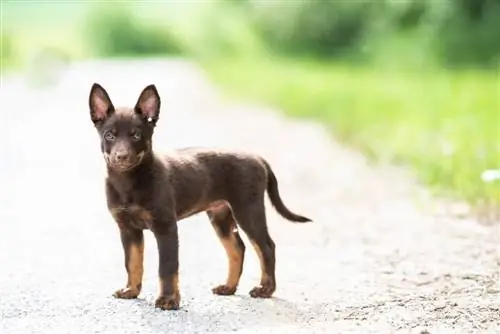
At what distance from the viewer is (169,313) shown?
1250mm

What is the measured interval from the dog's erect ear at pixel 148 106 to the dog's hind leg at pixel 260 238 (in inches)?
6.5

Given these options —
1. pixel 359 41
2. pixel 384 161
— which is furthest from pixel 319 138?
pixel 359 41

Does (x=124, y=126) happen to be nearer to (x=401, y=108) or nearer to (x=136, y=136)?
(x=136, y=136)

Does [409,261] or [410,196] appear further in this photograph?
[410,196]

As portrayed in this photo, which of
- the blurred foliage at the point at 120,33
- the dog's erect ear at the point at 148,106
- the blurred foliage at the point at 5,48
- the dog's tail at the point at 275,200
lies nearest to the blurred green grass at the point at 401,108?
the blurred foliage at the point at 120,33

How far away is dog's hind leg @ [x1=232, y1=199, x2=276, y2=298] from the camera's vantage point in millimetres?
1333

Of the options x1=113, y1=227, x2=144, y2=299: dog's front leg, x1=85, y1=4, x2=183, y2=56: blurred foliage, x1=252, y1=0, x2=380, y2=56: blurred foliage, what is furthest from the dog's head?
x1=252, y1=0, x2=380, y2=56: blurred foliage

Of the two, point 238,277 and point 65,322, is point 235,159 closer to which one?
point 238,277

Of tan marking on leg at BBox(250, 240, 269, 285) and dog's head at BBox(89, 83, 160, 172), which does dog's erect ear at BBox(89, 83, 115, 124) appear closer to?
dog's head at BBox(89, 83, 160, 172)

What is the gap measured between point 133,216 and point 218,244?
40 centimetres

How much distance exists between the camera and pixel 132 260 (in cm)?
132

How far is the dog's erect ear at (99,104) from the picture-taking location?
4.00 feet

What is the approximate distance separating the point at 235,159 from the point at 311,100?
60.4 inches

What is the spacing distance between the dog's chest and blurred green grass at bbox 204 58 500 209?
0.83 metres
